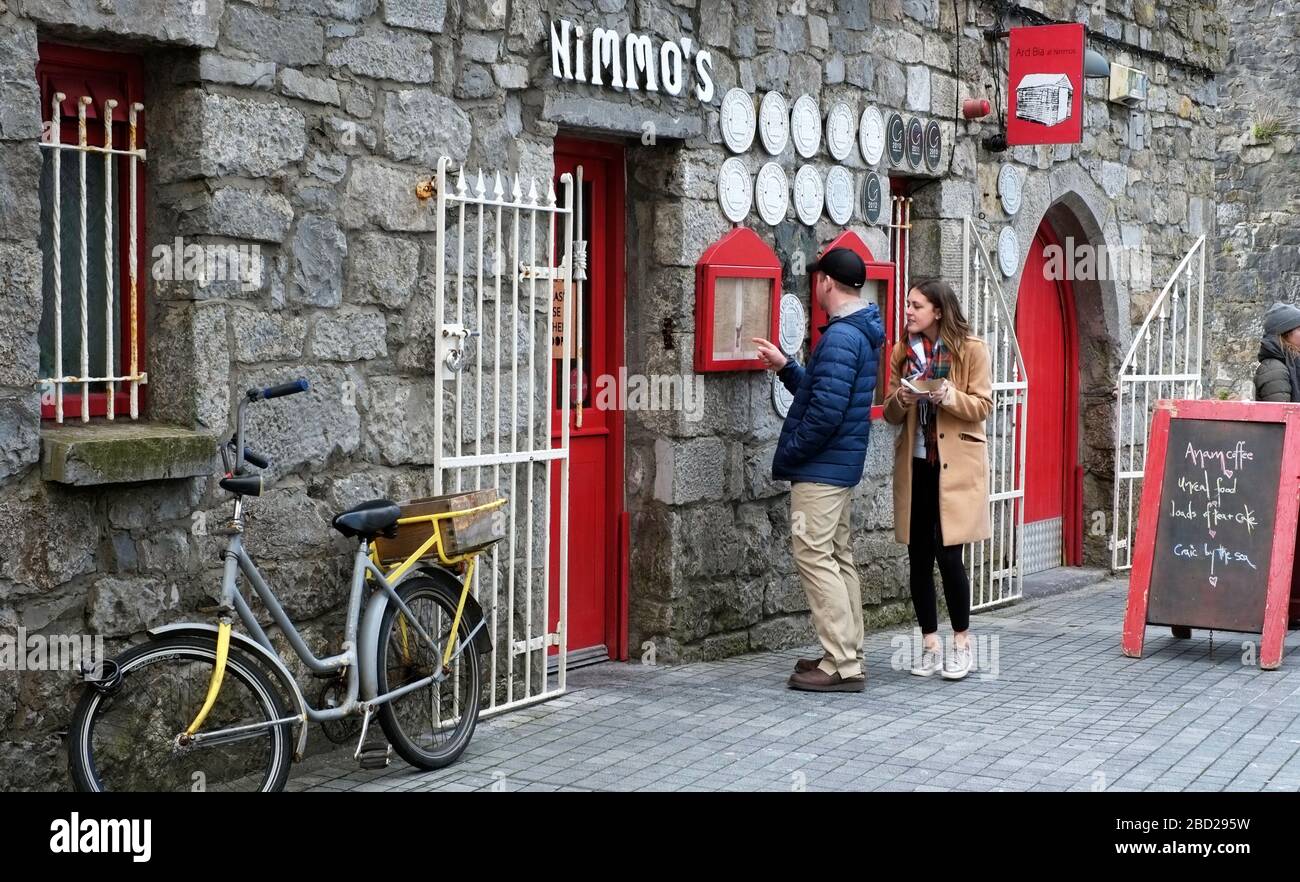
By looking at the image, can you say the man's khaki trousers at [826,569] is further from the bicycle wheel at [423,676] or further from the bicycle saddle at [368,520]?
the bicycle saddle at [368,520]

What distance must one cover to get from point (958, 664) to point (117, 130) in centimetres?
411

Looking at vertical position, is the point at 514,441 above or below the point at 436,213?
below

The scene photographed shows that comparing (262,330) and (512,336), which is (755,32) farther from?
(262,330)

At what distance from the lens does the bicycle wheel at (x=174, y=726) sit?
4.40 meters

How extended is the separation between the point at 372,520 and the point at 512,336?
50.1 inches

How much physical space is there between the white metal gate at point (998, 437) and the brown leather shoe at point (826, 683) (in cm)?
228

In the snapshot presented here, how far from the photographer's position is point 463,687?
5.68 meters

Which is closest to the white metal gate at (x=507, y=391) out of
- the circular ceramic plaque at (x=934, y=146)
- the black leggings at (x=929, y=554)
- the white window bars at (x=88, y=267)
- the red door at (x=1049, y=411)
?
the white window bars at (x=88, y=267)


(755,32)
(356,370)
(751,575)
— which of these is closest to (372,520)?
(356,370)

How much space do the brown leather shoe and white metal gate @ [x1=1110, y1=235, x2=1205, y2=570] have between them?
3778mm

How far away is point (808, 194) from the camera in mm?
7797

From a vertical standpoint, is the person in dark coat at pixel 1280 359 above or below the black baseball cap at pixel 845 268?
below

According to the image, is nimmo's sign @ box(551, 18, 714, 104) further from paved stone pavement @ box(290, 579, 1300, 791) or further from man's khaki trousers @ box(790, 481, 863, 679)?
paved stone pavement @ box(290, 579, 1300, 791)

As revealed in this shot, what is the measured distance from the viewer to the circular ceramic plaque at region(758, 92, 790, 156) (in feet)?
24.6
